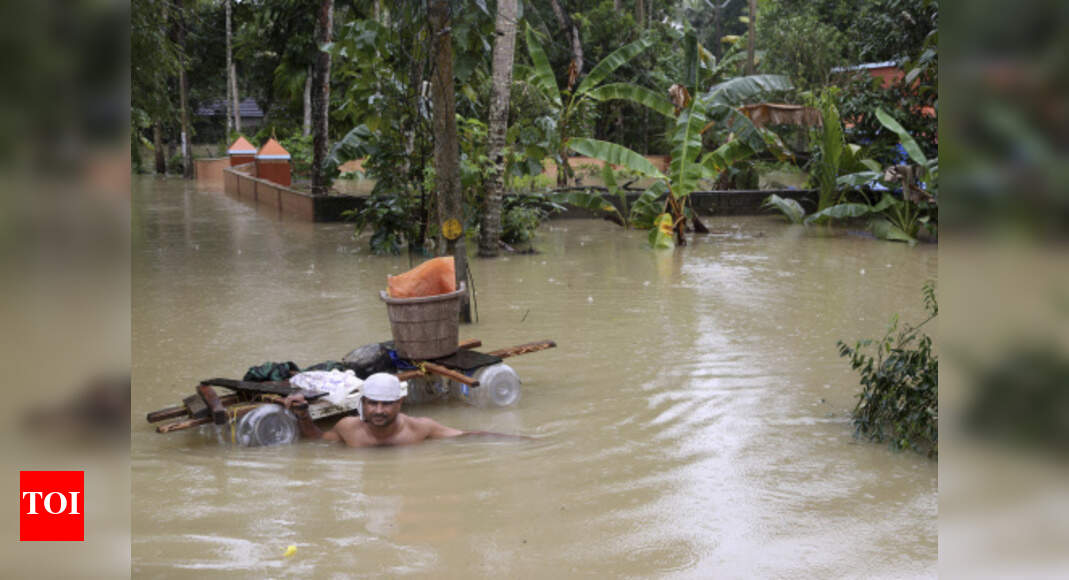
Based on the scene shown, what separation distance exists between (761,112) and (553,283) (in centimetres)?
1059

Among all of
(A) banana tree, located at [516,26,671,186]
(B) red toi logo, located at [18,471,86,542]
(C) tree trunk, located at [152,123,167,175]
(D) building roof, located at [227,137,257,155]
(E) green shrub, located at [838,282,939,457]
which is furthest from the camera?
(C) tree trunk, located at [152,123,167,175]

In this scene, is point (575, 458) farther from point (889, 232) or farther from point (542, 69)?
point (889, 232)

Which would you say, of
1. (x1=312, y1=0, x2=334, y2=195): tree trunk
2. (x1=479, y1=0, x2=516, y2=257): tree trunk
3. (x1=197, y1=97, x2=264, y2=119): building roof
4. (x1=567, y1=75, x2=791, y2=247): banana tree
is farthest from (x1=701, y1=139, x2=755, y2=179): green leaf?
(x1=197, y1=97, x2=264, y2=119): building roof

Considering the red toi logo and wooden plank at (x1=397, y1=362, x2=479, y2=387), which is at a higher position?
the red toi logo

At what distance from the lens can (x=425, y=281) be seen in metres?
7.16

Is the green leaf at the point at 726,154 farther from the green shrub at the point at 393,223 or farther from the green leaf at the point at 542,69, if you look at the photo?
the green shrub at the point at 393,223

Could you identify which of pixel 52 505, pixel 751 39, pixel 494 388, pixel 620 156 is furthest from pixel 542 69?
pixel 52 505

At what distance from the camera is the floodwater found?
440 cm

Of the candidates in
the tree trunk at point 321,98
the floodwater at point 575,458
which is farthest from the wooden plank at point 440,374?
the tree trunk at point 321,98

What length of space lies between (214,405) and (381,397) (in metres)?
0.98

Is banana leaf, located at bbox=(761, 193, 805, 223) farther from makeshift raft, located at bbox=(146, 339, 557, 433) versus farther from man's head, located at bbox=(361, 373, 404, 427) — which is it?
man's head, located at bbox=(361, 373, 404, 427)

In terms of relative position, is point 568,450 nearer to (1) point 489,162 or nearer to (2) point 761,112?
(1) point 489,162

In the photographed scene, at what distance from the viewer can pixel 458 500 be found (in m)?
5.05

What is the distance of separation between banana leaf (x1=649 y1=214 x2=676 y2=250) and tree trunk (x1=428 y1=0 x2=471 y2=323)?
269 inches
